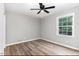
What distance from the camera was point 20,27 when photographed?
3506mm

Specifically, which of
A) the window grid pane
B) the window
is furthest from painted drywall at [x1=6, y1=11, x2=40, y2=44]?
the window grid pane

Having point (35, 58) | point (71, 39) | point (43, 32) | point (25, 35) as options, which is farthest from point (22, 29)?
point (35, 58)

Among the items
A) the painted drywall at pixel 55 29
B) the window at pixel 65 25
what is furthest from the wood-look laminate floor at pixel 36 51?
the window at pixel 65 25

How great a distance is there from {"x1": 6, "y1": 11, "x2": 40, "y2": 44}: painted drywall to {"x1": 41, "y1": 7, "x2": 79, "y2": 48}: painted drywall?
1.64 ft

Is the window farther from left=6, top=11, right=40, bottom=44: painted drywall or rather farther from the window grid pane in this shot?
left=6, top=11, right=40, bottom=44: painted drywall

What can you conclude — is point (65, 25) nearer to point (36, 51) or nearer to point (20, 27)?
→ point (36, 51)

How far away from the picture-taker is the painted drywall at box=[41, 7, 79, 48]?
2.38 meters

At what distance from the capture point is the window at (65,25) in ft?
8.53

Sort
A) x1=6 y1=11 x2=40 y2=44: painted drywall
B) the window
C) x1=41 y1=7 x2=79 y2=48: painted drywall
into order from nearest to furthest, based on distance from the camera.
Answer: x1=41 y1=7 x2=79 y2=48: painted drywall → the window → x1=6 y1=11 x2=40 y2=44: painted drywall

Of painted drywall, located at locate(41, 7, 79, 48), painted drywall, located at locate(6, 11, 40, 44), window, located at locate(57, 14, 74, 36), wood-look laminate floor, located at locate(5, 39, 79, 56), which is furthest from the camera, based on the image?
painted drywall, located at locate(6, 11, 40, 44)

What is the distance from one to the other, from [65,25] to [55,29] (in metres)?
0.67

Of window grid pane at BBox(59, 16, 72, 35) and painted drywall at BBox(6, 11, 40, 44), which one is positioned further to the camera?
painted drywall at BBox(6, 11, 40, 44)

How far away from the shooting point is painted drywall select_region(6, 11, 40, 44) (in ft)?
9.90

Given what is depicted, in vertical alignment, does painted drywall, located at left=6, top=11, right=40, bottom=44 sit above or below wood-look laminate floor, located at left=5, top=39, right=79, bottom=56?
above
